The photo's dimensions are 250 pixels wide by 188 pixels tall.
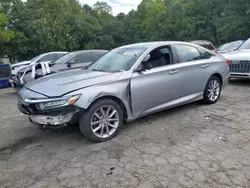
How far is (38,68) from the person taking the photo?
6.86 metres

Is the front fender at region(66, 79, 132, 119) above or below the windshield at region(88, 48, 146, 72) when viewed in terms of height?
below

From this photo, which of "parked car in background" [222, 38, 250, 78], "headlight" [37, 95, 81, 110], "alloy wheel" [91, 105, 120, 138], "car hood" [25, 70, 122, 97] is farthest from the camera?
"parked car in background" [222, 38, 250, 78]

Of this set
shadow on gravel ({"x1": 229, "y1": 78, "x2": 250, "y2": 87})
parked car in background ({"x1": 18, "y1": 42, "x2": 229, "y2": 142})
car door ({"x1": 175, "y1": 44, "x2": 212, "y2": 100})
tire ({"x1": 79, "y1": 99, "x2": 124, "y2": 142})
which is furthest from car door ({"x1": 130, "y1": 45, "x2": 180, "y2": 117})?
shadow on gravel ({"x1": 229, "y1": 78, "x2": 250, "y2": 87})

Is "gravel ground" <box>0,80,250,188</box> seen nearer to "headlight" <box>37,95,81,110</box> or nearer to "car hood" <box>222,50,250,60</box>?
"headlight" <box>37,95,81,110</box>

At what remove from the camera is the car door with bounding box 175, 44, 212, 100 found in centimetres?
429

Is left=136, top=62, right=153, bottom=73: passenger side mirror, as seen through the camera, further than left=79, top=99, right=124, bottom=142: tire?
Yes

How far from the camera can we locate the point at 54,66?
24.4 feet

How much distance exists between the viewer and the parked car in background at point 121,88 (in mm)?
3064

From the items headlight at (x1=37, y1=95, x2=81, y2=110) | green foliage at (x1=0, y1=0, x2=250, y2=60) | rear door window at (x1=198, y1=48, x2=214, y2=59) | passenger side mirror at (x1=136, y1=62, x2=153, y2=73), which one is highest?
green foliage at (x1=0, y1=0, x2=250, y2=60)

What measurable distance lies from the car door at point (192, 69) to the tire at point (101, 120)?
5.29ft

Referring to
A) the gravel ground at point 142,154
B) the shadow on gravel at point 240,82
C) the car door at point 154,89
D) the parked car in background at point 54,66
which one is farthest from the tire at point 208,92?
the parked car in background at point 54,66

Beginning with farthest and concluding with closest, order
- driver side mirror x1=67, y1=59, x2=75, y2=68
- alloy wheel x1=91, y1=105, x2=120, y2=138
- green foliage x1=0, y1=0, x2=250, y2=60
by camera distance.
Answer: green foliage x1=0, y1=0, x2=250, y2=60, driver side mirror x1=67, y1=59, x2=75, y2=68, alloy wheel x1=91, y1=105, x2=120, y2=138

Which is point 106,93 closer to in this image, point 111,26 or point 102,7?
point 111,26

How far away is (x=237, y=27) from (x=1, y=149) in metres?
25.3
